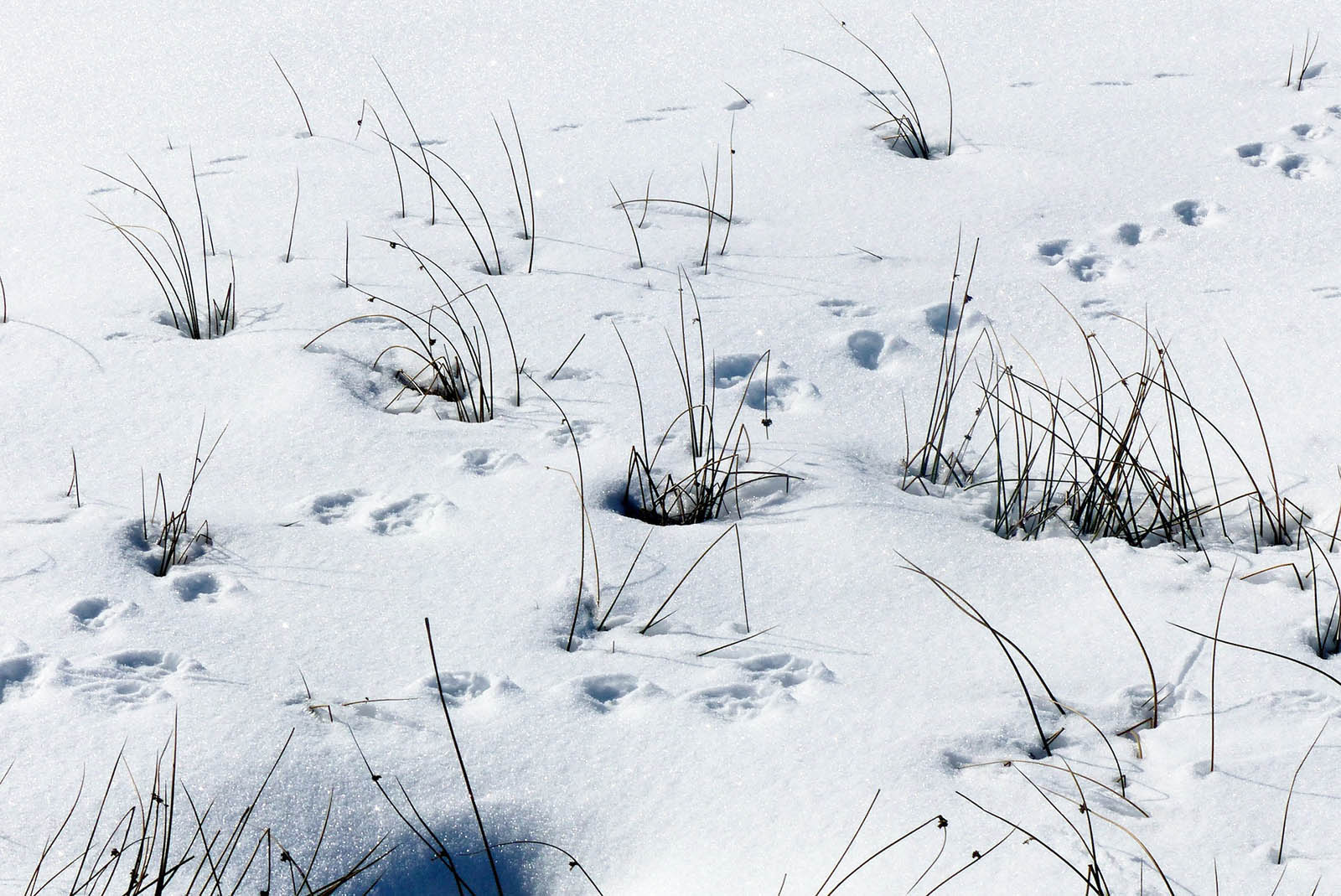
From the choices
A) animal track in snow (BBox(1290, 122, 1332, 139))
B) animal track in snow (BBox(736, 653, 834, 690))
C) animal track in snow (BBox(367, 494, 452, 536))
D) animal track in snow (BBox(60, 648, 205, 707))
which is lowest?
animal track in snow (BBox(736, 653, 834, 690))

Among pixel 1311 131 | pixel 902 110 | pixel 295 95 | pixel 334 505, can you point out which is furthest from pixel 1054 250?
pixel 295 95

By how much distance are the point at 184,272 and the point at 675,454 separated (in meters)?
1.41

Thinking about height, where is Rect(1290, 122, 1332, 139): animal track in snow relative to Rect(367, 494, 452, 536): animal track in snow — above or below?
above

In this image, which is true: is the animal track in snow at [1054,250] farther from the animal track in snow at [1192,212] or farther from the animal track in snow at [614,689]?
the animal track in snow at [614,689]

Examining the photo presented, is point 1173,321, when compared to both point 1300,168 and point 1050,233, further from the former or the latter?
point 1300,168

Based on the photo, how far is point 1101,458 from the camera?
184 centimetres

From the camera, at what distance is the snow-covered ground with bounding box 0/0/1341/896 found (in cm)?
136

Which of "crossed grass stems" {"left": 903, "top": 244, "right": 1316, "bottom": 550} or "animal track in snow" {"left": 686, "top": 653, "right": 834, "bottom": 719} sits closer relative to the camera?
"animal track in snow" {"left": 686, "top": 653, "right": 834, "bottom": 719}

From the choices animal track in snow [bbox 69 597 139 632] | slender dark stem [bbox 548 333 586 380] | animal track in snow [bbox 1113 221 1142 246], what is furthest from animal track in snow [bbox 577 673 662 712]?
animal track in snow [bbox 1113 221 1142 246]

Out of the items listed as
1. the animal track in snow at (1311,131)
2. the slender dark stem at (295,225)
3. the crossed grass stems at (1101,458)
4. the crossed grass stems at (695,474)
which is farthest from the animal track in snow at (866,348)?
the animal track in snow at (1311,131)

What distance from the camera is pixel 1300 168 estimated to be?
2926mm

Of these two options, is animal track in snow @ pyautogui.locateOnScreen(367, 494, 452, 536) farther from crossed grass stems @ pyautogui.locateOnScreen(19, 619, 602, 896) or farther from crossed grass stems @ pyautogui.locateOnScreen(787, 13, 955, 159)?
crossed grass stems @ pyautogui.locateOnScreen(787, 13, 955, 159)

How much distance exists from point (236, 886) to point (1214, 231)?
2661mm

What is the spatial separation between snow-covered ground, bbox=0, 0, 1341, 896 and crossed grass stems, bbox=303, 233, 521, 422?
3cm
